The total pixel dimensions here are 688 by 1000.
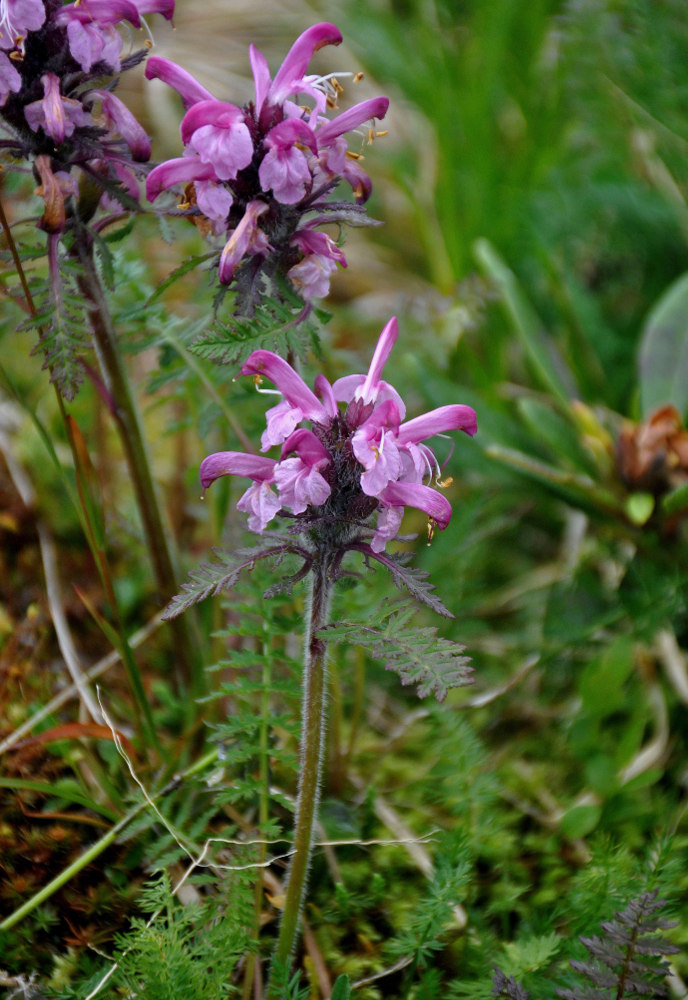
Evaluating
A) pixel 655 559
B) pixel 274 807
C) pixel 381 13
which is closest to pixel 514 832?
pixel 274 807

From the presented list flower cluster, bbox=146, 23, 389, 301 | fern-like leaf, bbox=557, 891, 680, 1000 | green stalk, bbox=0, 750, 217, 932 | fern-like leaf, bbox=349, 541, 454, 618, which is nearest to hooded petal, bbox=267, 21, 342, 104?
flower cluster, bbox=146, 23, 389, 301

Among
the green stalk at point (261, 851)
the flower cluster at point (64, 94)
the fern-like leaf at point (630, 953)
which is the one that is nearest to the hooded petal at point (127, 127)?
the flower cluster at point (64, 94)

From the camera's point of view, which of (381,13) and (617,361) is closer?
(617,361)

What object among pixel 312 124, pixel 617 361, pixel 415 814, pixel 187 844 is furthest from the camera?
pixel 617 361

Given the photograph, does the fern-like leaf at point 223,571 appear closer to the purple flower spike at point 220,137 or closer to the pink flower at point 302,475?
the pink flower at point 302,475

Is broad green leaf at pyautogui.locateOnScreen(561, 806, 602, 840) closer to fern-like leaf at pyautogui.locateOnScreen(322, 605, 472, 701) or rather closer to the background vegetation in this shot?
the background vegetation

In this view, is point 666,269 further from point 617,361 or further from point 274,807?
point 274,807

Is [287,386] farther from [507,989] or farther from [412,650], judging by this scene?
[507,989]
